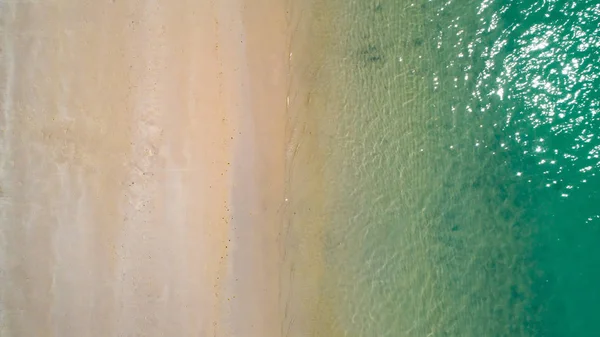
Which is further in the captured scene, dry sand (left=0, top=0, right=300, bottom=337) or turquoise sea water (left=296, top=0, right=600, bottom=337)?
dry sand (left=0, top=0, right=300, bottom=337)

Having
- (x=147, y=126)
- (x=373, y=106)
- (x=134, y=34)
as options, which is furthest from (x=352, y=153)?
(x=134, y=34)

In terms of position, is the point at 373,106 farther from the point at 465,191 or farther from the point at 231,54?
the point at 231,54

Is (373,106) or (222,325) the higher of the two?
(373,106)

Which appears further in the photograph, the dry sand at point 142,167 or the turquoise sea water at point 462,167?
the dry sand at point 142,167
